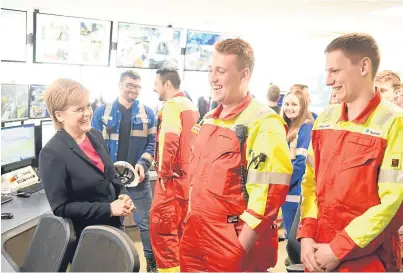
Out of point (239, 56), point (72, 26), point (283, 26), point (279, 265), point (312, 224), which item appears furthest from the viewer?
point (283, 26)

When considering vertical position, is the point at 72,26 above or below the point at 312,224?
above

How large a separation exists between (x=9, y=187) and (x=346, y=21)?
4.80 meters

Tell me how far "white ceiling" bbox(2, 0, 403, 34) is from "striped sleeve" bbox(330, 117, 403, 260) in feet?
11.2

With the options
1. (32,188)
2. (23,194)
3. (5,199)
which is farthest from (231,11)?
(5,199)

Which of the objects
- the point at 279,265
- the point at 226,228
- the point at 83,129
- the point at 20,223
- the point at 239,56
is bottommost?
the point at 279,265

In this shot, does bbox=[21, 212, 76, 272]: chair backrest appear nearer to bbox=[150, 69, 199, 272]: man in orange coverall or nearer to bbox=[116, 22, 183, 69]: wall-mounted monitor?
bbox=[150, 69, 199, 272]: man in orange coverall

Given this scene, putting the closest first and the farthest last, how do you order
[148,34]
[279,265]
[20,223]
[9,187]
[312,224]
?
[312,224] < [20,223] < [9,187] < [279,265] < [148,34]

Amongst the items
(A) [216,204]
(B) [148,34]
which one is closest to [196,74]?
(B) [148,34]

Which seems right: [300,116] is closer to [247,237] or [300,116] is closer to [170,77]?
[170,77]

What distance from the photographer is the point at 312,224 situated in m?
1.77

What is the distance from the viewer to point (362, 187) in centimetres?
159

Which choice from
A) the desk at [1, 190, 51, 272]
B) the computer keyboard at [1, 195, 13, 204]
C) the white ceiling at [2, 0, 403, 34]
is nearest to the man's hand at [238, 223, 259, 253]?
the desk at [1, 190, 51, 272]

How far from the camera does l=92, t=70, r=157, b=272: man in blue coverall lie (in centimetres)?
360

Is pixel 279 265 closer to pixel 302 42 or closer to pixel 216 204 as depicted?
pixel 216 204
